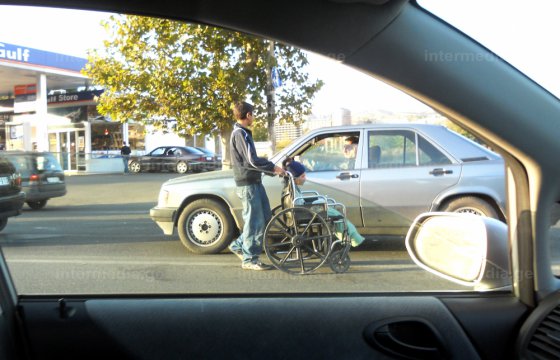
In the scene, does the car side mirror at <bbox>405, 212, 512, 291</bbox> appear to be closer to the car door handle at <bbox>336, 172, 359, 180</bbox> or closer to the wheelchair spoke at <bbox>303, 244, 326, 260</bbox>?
the wheelchair spoke at <bbox>303, 244, 326, 260</bbox>

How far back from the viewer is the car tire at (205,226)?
18.3 ft

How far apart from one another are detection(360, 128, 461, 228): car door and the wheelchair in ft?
1.25

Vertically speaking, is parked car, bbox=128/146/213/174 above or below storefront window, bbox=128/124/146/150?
below

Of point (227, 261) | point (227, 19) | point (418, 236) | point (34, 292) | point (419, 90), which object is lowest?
point (227, 261)

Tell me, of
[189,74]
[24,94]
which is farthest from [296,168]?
[24,94]

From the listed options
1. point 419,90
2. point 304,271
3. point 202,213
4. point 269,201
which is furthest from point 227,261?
point 419,90

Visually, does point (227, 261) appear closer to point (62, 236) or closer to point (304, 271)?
point (304, 271)

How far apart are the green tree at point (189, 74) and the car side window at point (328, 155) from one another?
2.07 metres

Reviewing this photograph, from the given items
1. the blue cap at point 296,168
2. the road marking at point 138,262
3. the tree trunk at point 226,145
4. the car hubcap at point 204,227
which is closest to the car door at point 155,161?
the car hubcap at point 204,227

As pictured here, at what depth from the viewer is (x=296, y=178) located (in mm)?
5535

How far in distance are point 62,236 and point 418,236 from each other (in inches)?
134

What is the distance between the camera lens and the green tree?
2158 millimetres

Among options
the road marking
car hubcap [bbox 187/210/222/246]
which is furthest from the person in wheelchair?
car hubcap [bbox 187/210/222/246]

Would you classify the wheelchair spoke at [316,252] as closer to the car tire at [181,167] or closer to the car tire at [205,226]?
the car tire at [205,226]
